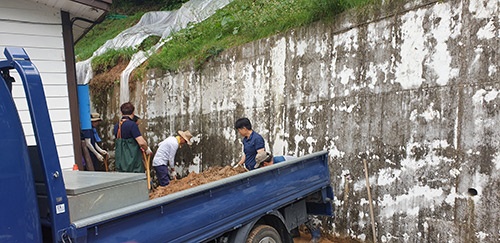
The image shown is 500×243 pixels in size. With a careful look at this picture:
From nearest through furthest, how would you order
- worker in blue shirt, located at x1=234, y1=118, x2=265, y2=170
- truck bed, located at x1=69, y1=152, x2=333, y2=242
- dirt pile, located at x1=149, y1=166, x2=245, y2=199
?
truck bed, located at x1=69, y1=152, x2=333, y2=242, dirt pile, located at x1=149, y1=166, x2=245, y2=199, worker in blue shirt, located at x1=234, y1=118, x2=265, y2=170

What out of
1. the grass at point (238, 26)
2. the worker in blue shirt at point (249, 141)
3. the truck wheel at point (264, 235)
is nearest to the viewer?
the truck wheel at point (264, 235)

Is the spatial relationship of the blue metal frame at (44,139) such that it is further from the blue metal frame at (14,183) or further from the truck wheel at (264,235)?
the truck wheel at (264,235)

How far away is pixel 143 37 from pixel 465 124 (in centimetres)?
941

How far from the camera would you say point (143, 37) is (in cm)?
1118

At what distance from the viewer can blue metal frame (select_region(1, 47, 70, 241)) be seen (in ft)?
6.37

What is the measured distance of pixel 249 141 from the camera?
4.97 m

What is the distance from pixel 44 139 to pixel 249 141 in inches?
126

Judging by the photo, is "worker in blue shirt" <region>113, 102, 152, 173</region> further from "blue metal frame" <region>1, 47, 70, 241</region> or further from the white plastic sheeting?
"blue metal frame" <region>1, 47, 70, 241</region>

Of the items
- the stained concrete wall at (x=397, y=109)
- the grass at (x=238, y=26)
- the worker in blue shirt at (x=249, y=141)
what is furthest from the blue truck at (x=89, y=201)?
the grass at (x=238, y=26)

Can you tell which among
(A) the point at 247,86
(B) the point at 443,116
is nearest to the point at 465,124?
(B) the point at 443,116

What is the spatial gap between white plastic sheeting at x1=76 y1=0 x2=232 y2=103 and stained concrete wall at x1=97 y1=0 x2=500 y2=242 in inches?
152

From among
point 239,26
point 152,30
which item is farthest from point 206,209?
point 152,30

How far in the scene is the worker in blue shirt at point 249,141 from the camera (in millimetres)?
4859

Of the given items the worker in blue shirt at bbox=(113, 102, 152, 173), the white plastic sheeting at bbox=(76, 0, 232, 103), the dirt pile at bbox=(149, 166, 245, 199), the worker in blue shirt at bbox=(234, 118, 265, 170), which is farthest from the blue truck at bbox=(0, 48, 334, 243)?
the white plastic sheeting at bbox=(76, 0, 232, 103)
